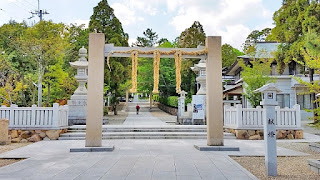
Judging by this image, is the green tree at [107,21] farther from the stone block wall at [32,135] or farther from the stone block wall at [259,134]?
the stone block wall at [259,134]

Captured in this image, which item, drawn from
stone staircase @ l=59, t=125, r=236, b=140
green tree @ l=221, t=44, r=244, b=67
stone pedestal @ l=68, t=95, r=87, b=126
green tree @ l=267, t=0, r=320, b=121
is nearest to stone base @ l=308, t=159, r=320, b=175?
stone staircase @ l=59, t=125, r=236, b=140

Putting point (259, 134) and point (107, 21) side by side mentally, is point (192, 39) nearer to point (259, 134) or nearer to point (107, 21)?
point (107, 21)

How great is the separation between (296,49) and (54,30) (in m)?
17.8

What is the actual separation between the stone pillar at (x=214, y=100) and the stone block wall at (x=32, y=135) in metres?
6.80

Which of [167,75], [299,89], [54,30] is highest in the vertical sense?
[54,30]

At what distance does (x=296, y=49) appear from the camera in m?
17.5

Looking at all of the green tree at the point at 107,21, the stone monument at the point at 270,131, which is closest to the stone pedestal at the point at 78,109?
the green tree at the point at 107,21

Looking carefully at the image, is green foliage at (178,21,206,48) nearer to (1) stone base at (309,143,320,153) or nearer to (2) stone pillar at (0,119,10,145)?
(1) stone base at (309,143,320,153)

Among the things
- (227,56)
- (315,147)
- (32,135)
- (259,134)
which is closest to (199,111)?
(259,134)

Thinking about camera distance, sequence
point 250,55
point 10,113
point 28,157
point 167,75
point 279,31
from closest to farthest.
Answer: point 28,157 < point 10,113 < point 279,31 < point 250,55 < point 167,75

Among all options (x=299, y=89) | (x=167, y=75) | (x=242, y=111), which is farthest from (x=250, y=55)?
(x=242, y=111)

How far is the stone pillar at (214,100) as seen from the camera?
27.1ft

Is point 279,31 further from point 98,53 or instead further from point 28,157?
point 28,157

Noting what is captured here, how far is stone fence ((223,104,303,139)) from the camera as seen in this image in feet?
36.6
